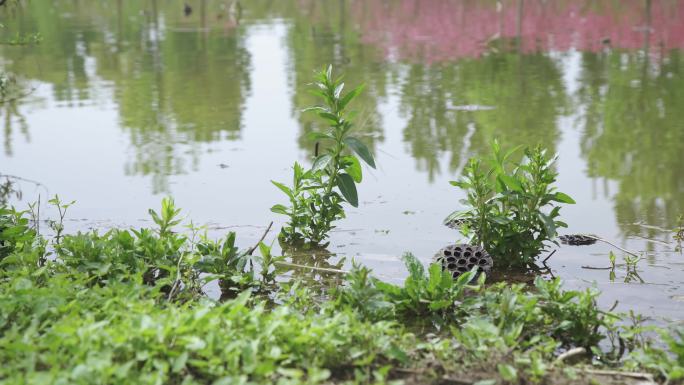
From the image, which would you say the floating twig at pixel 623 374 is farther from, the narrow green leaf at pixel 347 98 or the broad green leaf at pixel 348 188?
the narrow green leaf at pixel 347 98

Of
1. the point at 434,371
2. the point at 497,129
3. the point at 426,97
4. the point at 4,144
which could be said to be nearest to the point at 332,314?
the point at 434,371

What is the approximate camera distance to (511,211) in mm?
4355

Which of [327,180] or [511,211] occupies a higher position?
[327,180]

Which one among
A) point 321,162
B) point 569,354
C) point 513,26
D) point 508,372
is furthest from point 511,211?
point 513,26

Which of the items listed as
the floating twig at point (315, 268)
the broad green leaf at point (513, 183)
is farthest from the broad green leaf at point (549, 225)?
the floating twig at point (315, 268)

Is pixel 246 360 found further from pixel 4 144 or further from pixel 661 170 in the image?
pixel 4 144

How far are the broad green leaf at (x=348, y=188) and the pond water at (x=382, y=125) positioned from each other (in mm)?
361

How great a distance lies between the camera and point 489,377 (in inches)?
116

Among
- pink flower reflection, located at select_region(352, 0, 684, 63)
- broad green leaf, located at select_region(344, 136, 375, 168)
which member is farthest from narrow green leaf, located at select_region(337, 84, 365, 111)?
pink flower reflection, located at select_region(352, 0, 684, 63)

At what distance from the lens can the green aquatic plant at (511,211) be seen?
4.17 metres

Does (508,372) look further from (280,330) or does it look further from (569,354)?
(280,330)

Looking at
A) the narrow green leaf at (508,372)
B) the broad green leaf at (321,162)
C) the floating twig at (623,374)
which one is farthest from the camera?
the broad green leaf at (321,162)

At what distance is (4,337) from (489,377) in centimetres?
171

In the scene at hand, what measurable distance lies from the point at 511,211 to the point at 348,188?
81 centimetres
